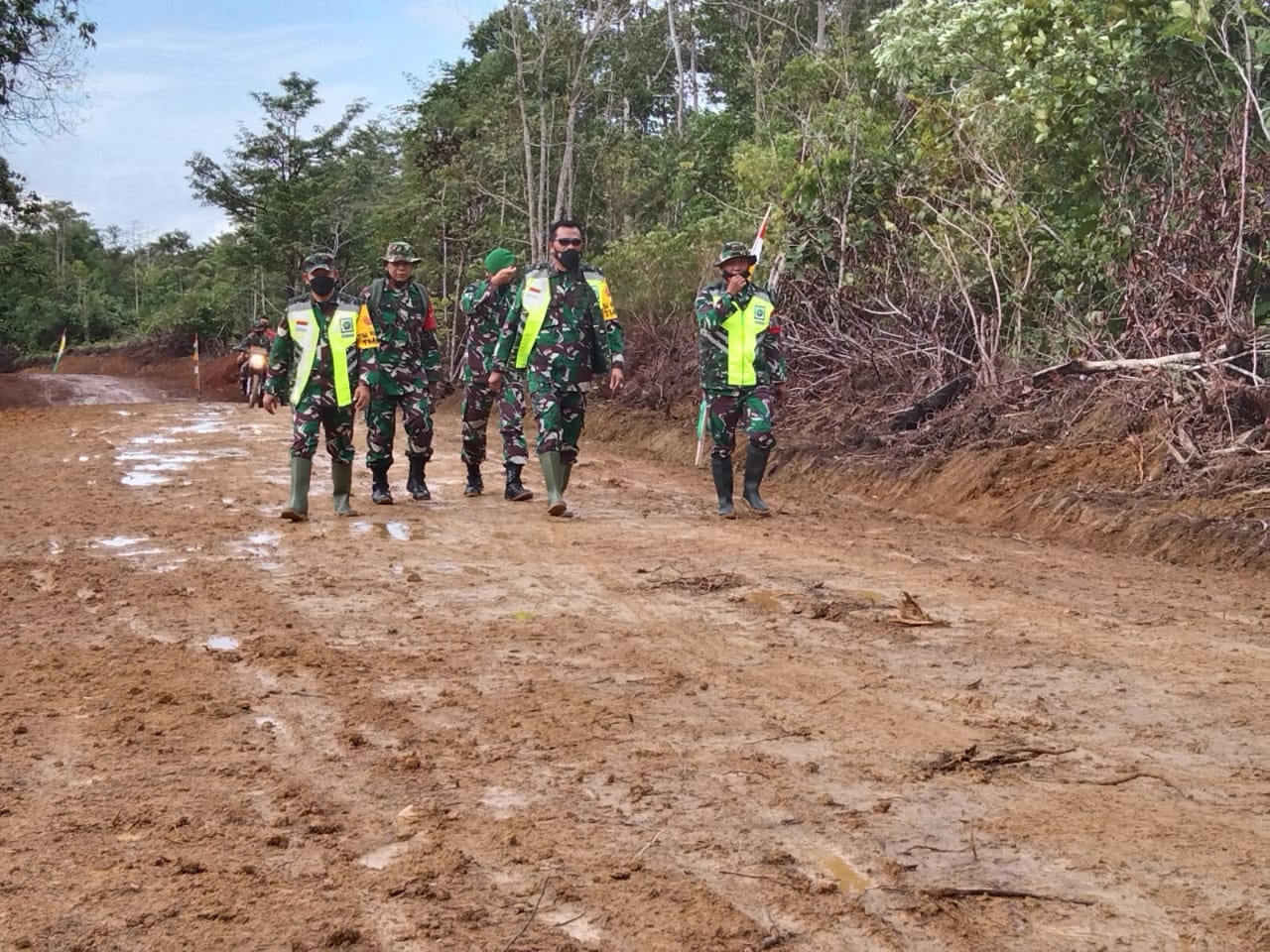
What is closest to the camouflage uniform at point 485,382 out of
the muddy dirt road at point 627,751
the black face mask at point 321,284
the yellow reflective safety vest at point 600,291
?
the yellow reflective safety vest at point 600,291

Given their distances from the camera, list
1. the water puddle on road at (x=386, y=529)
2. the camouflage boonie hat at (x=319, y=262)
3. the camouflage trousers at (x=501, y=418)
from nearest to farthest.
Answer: the water puddle on road at (x=386, y=529), the camouflage boonie hat at (x=319, y=262), the camouflage trousers at (x=501, y=418)

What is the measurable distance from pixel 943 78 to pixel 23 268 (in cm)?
2153

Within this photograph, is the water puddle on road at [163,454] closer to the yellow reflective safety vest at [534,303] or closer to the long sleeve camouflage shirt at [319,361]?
the long sleeve camouflage shirt at [319,361]

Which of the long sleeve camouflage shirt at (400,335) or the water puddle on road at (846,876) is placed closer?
the water puddle on road at (846,876)

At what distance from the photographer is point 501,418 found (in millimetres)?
10352

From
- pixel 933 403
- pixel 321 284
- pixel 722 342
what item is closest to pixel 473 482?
pixel 321 284

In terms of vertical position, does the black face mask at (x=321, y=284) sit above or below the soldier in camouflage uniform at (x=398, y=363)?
above

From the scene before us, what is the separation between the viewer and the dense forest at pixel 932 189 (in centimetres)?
1023

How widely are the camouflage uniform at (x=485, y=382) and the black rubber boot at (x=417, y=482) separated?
44cm

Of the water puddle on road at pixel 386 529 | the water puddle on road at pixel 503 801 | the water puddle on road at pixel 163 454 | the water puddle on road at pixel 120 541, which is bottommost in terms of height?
the water puddle on road at pixel 163 454

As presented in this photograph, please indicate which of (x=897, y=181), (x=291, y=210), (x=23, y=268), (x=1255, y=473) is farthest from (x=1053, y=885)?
(x=291, y=210)

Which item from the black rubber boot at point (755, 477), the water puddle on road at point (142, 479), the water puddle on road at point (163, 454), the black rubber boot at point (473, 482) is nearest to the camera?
the black rubber boot at point (755, 477)

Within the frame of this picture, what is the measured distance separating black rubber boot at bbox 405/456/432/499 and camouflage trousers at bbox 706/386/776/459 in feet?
8.06

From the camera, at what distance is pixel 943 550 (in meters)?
8.23
